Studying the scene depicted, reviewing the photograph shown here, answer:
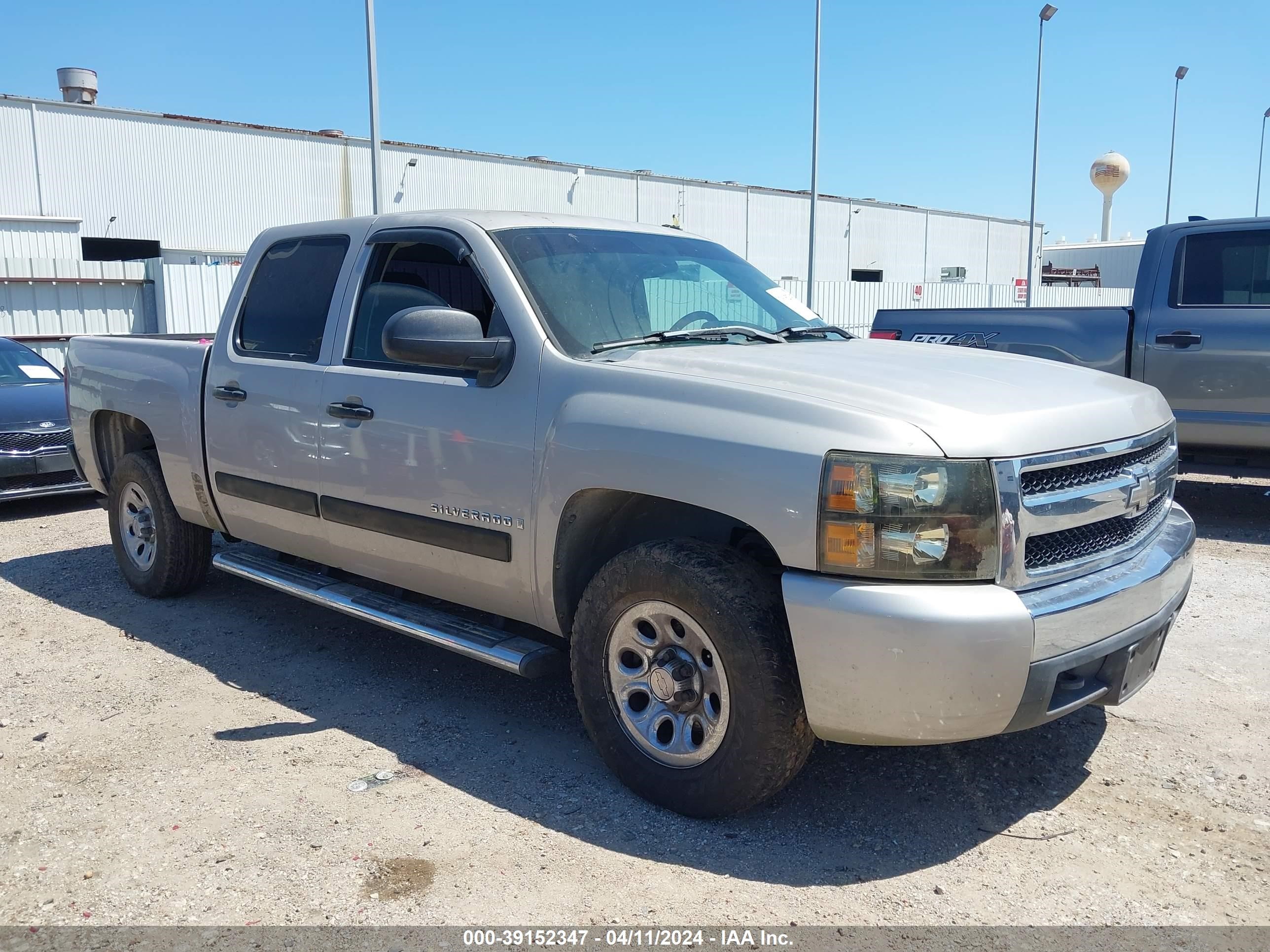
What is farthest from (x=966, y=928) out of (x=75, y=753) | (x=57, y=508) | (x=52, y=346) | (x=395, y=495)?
(x=52, y=346)

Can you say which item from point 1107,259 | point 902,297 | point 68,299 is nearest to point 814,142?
point 902,297

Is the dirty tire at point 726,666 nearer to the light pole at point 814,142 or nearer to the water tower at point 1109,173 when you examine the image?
the light pole at point 814,142

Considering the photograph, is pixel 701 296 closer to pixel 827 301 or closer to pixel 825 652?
pixel 825 652

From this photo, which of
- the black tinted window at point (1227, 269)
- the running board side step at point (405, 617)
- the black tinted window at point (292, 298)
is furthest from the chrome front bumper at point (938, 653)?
the black tinted window at point (1227, 269)

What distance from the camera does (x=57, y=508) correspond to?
899 centimetres

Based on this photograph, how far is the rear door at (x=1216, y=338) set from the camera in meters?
7.15

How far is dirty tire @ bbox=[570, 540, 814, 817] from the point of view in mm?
3012

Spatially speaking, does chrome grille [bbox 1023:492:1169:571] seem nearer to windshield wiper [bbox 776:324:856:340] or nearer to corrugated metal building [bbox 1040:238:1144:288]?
windshield wiper [bbox 776:324:856:340]

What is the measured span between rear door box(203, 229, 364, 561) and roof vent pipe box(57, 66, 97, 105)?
85.8ft

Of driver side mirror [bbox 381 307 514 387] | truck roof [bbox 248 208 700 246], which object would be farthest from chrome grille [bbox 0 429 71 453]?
driver side mirror [bbox 381 307 514 387]

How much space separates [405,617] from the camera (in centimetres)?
419

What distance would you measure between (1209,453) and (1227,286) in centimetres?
119

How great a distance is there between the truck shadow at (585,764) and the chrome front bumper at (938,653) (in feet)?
1.54

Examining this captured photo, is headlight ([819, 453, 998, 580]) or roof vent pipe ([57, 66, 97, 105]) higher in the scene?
roof vent pipe ([57, 66, 97, 105])
